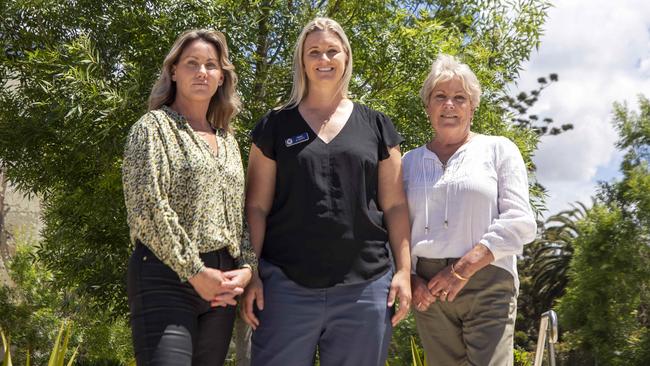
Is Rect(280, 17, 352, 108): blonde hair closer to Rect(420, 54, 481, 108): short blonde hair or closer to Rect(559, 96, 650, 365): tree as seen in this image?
Rect(420, 54, 481, 108): short blonde hair

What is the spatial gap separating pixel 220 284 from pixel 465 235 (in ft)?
3.58

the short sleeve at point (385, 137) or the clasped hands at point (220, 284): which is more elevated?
the short sleeve at point (385, 137)

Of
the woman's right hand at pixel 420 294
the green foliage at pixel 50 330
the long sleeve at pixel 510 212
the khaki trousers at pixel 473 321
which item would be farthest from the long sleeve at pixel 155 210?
the green foliage at pixel 50 330

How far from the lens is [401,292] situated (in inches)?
128

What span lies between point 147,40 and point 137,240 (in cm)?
407

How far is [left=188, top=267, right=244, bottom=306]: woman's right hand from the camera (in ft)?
9.53

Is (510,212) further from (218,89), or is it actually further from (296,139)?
(218,89)

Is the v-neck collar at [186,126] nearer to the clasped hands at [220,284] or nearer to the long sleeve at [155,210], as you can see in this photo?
the long sleeve at [155,210]

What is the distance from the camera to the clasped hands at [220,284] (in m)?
2.91

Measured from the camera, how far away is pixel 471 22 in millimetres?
8906

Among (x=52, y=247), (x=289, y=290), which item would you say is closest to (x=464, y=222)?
(x=289, y=290)

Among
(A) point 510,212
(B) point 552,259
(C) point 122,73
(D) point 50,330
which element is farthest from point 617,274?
(A) point 510,212

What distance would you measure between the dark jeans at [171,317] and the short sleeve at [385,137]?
0.82 meters

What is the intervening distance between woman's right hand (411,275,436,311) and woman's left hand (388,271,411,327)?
0.09 metres
